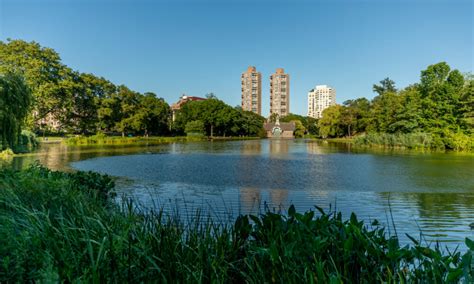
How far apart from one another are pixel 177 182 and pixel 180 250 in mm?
9197

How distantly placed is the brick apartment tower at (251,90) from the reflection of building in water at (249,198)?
151481mm

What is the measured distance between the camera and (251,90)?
162375 millimetres

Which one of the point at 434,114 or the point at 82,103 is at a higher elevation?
the point at 82,103

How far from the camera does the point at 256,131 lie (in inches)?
3521

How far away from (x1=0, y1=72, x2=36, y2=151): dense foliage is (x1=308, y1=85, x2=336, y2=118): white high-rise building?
6751 inches

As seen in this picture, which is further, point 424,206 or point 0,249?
point 424,206

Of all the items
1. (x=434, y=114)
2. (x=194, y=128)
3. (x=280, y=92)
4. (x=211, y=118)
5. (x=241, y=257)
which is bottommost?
(x=241, y=257)

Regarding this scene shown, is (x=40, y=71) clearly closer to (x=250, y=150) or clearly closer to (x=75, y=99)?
(x=75, y=99)

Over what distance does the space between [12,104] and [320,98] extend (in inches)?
7098

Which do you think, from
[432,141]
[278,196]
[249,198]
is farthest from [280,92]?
[249,198]

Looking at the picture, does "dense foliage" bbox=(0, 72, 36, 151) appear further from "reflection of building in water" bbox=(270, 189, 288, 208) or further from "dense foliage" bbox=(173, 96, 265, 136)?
"dense foliage" bbox=(173, 96, 265, 136)

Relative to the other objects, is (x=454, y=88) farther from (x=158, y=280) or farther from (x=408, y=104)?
(x=158, y=280)

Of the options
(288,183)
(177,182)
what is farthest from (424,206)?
(177,182)

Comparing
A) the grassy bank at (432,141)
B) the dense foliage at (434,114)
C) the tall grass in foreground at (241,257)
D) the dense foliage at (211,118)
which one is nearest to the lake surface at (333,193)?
the tall grass in foreground at (241,257)
